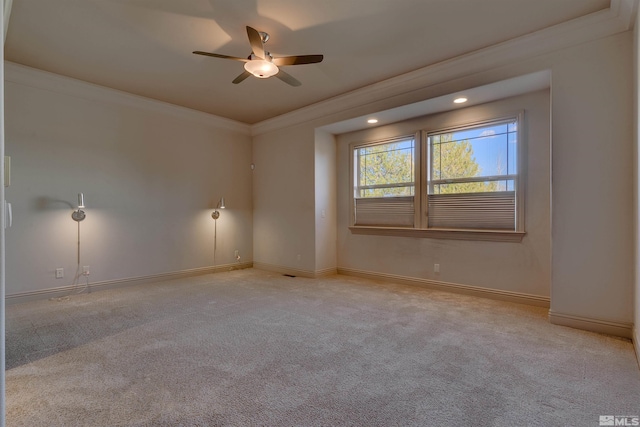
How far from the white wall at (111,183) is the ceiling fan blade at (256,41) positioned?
2.89 m

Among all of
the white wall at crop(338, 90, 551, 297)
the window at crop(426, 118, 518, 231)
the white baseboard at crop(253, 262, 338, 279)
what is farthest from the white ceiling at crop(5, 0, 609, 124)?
the white baseboard at crop(253, 262, 338, 279)

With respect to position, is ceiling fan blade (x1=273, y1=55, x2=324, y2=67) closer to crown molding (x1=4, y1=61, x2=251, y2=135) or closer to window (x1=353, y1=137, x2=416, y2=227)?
window (x1=353, y1=137, x2=416, y2=227)

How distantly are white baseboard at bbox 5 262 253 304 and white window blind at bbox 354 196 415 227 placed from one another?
2605 mm

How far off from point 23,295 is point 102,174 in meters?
1.78

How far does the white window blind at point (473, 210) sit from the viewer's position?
389 centimetres

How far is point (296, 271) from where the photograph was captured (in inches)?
219

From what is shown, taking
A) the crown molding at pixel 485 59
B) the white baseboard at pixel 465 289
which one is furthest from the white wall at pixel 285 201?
the white baseboard at pixel 465 289

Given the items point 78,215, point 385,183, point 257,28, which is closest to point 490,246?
point 385,183

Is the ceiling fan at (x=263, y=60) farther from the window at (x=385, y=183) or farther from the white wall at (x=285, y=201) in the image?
the window at (x=385, y=183)

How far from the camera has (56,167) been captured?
409cm

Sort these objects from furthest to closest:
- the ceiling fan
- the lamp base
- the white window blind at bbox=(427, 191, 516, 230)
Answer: the lamp base < the white window blind at bbox=(427, 191, 516, 230) < the ceiling fan

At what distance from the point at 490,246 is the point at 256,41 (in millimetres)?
3587

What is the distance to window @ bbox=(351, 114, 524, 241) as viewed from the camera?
3883 millimetres

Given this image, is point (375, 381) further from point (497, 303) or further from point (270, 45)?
point (270, 45)
